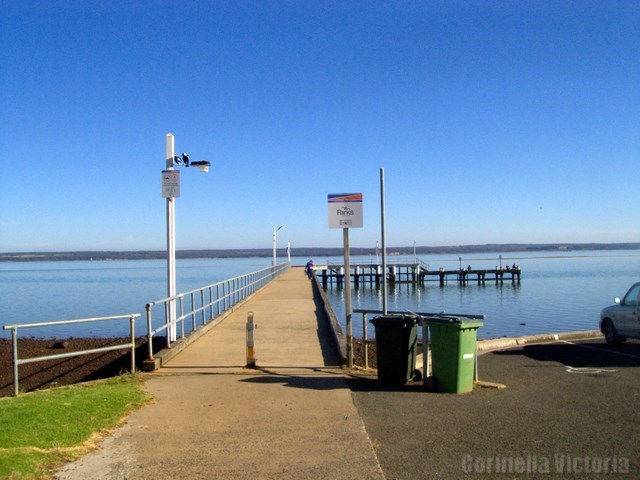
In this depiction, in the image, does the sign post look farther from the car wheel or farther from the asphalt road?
the car wheel

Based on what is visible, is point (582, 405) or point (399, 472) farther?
point (582, 405)

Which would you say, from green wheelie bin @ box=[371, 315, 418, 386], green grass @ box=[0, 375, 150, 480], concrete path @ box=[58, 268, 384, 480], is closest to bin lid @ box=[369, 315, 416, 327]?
green wheelie bin @ box=[371, 315, 418, 386]

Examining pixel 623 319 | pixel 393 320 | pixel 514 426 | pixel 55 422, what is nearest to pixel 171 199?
pixel 393 320

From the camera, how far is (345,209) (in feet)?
34.5

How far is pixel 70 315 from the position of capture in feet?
116

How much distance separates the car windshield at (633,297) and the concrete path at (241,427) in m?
7.02

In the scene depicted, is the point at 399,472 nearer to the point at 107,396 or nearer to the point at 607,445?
the point at 607,445

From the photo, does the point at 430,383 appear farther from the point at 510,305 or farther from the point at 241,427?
the point at 510,305

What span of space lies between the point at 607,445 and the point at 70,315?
3379 centimetres

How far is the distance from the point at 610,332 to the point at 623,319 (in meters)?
0.57

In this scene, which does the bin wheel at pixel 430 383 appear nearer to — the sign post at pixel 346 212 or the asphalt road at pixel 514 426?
the asphalt road at pixel 514 426

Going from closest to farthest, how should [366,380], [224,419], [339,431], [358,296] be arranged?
[339,431]
[224,419]
[366,380]
[358,296]

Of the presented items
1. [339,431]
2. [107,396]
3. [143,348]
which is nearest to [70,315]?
[143,348]

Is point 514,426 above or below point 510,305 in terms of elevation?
above
